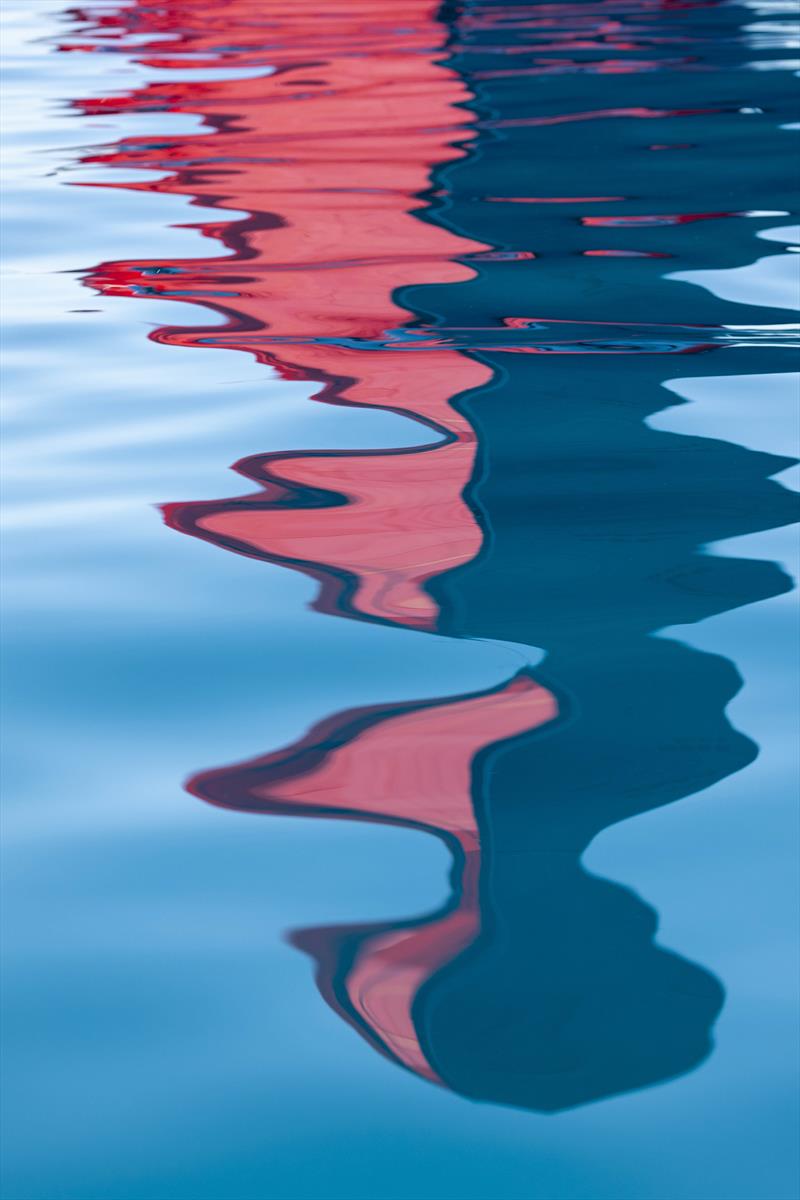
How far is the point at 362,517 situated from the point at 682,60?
10.6 feet

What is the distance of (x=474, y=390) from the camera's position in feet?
5.60

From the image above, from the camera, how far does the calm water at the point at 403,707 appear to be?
0.73m

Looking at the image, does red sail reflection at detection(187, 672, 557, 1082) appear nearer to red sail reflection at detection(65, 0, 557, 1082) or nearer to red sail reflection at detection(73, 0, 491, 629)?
red sail reflection at detection(65, 0, 557, 1082)

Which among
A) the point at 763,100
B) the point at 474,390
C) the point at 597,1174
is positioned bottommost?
the point at 597,1174

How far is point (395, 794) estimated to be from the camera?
98 centimetres

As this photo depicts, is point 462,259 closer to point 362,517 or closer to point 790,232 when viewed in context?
point 790,232

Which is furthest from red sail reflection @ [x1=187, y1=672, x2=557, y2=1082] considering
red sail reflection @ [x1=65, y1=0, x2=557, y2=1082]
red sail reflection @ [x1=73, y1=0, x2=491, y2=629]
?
red sail reflection @ [x1=73, y1=0, x2=491, y2=629]

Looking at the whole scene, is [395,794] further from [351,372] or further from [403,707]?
[351,372]

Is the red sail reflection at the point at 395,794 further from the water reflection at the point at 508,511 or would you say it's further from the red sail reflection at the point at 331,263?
the red sail reflection at the point at 331,263

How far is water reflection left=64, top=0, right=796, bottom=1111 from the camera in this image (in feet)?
2.65

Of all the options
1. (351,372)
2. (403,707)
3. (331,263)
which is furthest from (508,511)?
(331,263)

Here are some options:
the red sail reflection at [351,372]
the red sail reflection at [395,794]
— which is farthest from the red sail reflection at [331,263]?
the red sail reflection at [395,794]

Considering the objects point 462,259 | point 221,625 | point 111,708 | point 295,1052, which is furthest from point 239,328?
point 295,1052

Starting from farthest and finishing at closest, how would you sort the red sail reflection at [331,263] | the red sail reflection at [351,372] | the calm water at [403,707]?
the red sail reflection at [331,263] < the red sail reflection at [351,372] < the calm water at [403,707]
